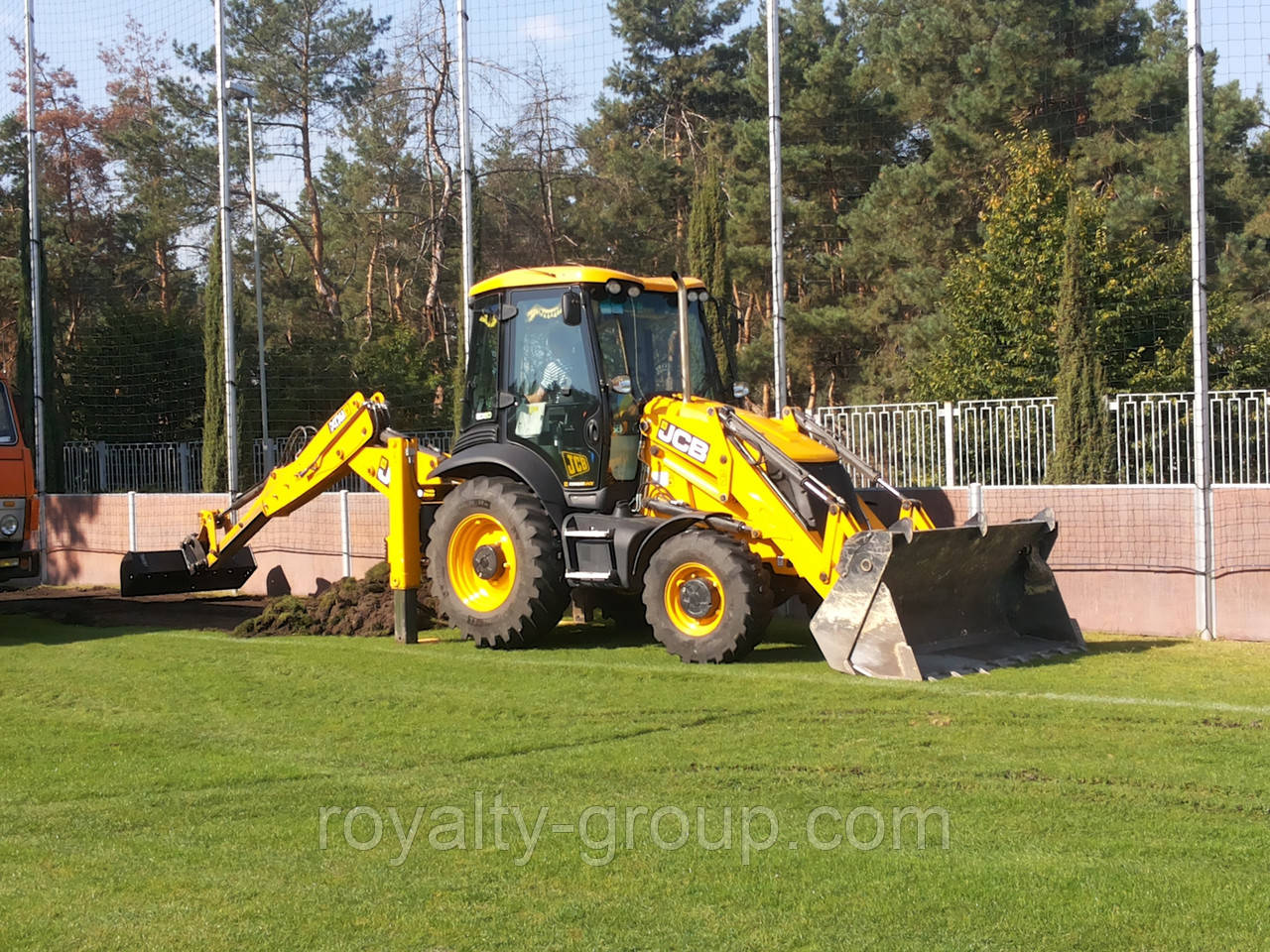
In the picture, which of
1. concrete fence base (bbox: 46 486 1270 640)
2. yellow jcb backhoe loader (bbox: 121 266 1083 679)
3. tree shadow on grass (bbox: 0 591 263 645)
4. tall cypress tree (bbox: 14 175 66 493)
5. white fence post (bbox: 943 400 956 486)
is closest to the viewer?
yellow jcb backhoe loader (bbox: 121 266 1083 679)

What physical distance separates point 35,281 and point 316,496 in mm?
11710

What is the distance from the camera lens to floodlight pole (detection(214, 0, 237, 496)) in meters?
16.8

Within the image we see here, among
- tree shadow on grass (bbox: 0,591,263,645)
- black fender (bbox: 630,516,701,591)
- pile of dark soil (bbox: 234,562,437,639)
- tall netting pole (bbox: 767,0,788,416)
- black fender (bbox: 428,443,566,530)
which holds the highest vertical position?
tall netting pole (bbox: 767,0,788,416)

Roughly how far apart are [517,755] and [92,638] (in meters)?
6.81

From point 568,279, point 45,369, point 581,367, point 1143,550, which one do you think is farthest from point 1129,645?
point 45,369

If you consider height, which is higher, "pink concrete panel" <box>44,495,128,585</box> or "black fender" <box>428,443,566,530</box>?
"black fender" <box>428,443,566,530</box>

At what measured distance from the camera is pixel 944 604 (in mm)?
9141

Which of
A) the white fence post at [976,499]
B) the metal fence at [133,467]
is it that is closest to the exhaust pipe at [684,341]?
the white fence post at [976,499]

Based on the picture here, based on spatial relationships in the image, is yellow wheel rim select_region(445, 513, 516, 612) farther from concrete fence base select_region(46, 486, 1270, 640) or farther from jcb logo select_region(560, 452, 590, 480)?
concrete fence base select_region(46, 486, 1270, 640)

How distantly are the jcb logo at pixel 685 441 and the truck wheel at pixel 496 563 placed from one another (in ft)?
3.82

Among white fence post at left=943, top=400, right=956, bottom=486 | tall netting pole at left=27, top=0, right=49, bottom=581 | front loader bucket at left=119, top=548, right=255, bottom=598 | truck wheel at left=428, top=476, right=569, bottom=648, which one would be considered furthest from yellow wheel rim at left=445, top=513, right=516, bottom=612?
tall netting pole at left=27, top=0, right=49, bottom=581

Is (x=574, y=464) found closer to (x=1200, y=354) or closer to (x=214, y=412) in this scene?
(x=1200, y=354)

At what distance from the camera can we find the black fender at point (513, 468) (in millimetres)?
10531

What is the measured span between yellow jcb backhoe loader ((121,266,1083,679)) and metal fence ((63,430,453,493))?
35.9 feet
